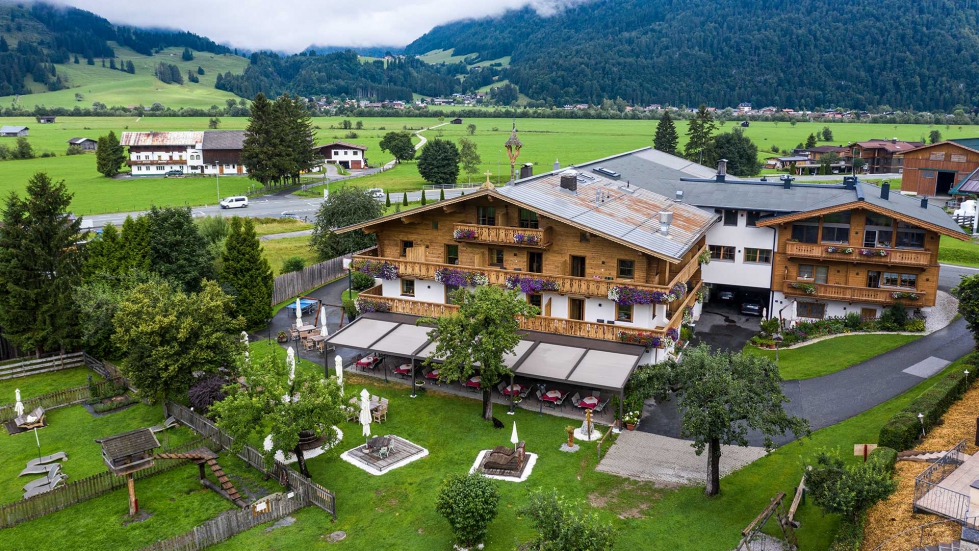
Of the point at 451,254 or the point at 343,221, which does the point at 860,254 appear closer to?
the point at 451,254

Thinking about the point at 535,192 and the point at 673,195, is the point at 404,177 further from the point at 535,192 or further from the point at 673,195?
the point at 535,192

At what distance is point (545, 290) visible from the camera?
37.0 meters

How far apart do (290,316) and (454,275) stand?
53.6ft

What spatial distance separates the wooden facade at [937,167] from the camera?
90625 mm

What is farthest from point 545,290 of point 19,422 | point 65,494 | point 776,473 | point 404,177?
point 404,177

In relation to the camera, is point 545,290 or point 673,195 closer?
point 545,290

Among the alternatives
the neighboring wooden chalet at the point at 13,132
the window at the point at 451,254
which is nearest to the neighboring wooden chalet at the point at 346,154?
the neighboring wooden chalet at the point at 13,132

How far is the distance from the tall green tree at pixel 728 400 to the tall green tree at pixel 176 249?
34.2 metres

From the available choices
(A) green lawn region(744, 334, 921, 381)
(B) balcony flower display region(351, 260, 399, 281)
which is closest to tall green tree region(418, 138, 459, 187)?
(B) balcony flower display region(351, 260, 399, 281)

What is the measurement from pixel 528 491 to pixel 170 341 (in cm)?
1766

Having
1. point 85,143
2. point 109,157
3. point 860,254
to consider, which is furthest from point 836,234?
point 85,143

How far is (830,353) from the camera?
132ft

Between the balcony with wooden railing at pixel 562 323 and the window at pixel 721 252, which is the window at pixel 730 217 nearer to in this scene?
the window at pixel 721 252

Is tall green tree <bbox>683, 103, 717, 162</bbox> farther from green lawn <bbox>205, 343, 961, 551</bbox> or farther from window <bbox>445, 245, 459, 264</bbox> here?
green lawn <bbox>205, 343, 961, 551</bbox>
